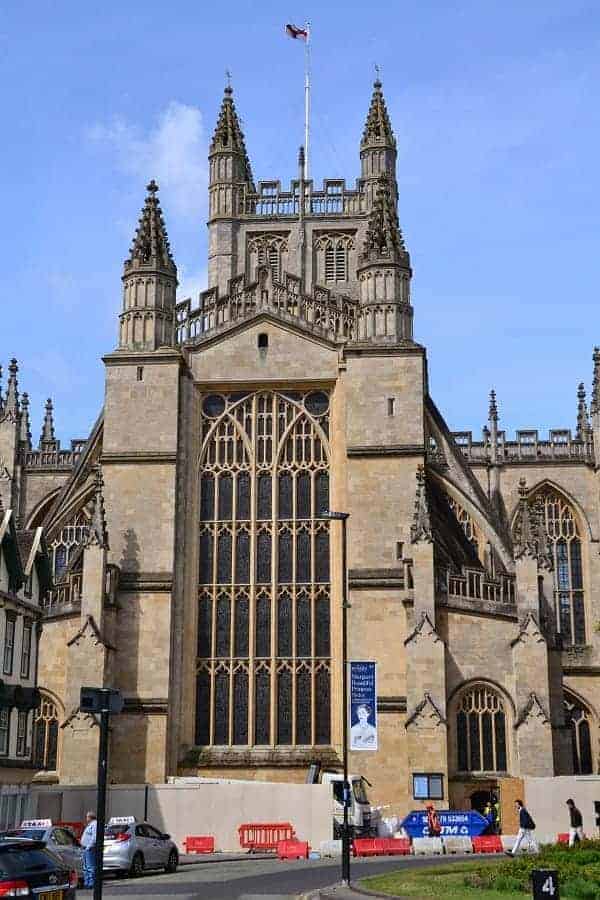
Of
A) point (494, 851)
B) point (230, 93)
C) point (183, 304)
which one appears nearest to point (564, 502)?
point (183, 304)

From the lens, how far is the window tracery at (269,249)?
6169 cm

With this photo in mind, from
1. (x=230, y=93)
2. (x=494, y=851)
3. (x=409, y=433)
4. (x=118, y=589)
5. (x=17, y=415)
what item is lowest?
(x=494, y=851)

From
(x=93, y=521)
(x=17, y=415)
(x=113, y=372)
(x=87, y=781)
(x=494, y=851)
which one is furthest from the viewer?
(x=17, y=415)

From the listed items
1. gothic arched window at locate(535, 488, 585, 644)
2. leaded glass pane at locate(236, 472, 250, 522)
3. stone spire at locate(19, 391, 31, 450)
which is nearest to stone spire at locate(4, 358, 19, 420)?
stone spire at locate(19, 391, 31, 450)

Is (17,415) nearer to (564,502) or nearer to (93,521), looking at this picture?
(93,521)

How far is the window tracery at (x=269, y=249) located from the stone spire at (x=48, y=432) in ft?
37.6

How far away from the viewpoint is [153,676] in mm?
40125

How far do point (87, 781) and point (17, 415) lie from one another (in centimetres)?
1938

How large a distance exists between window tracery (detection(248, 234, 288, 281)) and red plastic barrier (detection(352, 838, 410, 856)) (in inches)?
1286

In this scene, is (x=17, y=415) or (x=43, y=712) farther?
(x=17, y=415)

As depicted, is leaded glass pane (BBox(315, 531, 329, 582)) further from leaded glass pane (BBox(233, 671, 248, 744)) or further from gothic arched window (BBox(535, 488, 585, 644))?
gothic arched window (BBox(535, 488, 585, 644))

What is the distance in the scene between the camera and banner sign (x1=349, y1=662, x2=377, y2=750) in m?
30.3

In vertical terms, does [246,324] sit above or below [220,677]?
above

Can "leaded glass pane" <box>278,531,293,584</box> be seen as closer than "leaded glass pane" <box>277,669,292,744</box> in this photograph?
No
